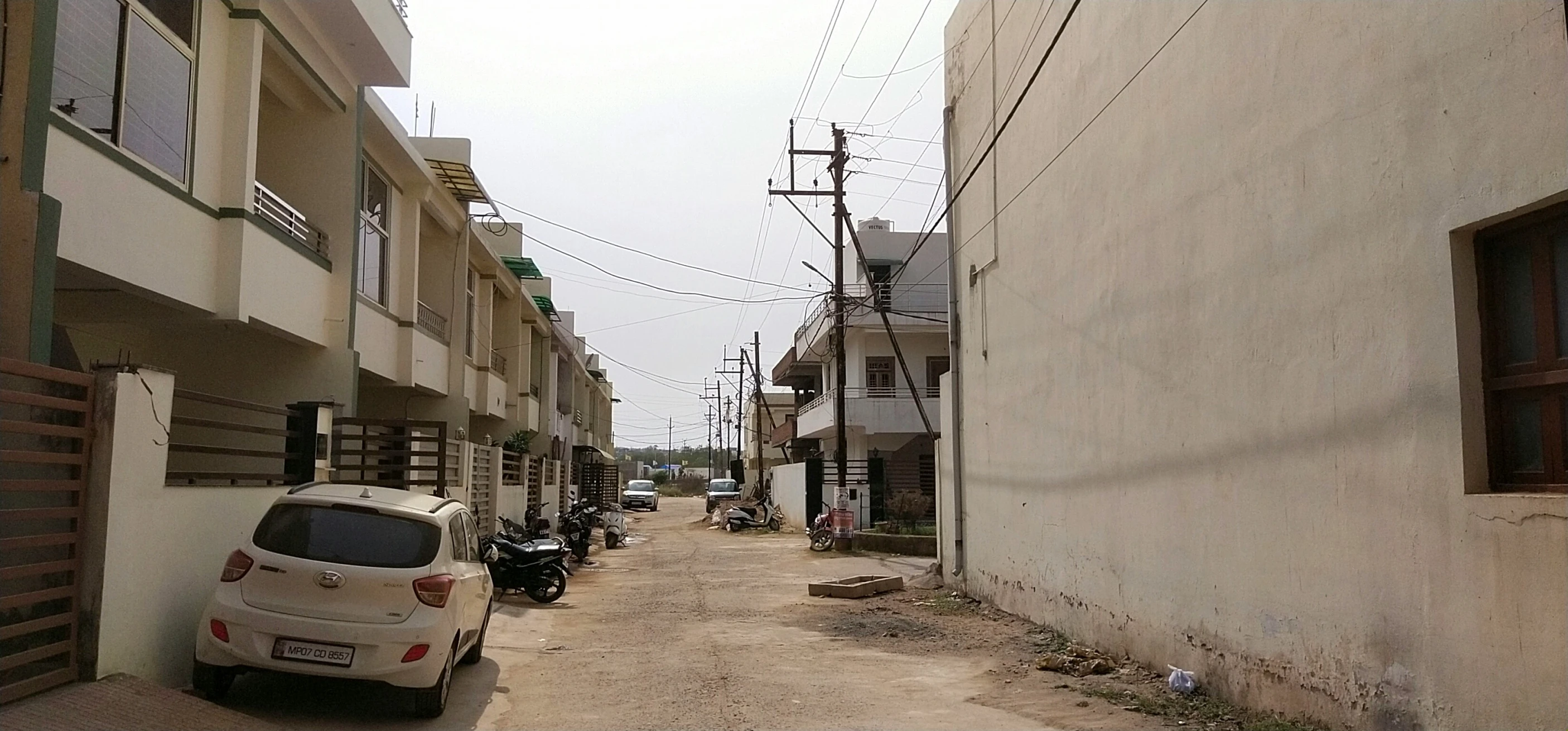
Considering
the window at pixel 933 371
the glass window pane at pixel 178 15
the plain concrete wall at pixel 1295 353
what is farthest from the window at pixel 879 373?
the glass window pane at pixel 178 15

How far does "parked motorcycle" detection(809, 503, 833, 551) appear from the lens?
26.4 m

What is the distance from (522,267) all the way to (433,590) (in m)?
22.0

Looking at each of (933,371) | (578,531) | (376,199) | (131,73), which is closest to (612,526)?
(578,531)

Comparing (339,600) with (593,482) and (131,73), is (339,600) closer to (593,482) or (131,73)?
(131,73)

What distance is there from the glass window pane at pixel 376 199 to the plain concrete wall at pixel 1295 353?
9.60m

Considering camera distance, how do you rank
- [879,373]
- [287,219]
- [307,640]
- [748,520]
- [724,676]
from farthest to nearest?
[748,520] → [879,373] → [287,219] → [724,676] → [307,640]

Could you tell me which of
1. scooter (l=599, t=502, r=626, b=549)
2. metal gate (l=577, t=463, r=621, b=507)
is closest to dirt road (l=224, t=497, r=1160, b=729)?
scooter (l=599, t=502, r=626, b=549)

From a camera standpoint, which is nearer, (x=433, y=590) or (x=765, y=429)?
(x=433, y=590)

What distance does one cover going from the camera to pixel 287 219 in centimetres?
1255

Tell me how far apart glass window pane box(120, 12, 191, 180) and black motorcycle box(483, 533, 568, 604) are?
7495 millimetres

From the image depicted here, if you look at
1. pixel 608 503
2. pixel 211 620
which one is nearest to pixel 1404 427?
pixel 211 620

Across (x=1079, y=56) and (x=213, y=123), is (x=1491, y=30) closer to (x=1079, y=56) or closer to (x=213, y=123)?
(x=1079, y=56)

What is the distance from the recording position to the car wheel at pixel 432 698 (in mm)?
7348

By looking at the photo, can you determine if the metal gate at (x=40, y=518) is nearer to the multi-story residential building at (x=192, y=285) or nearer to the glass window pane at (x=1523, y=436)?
the multi-story residential building at (x=192, y=285)
